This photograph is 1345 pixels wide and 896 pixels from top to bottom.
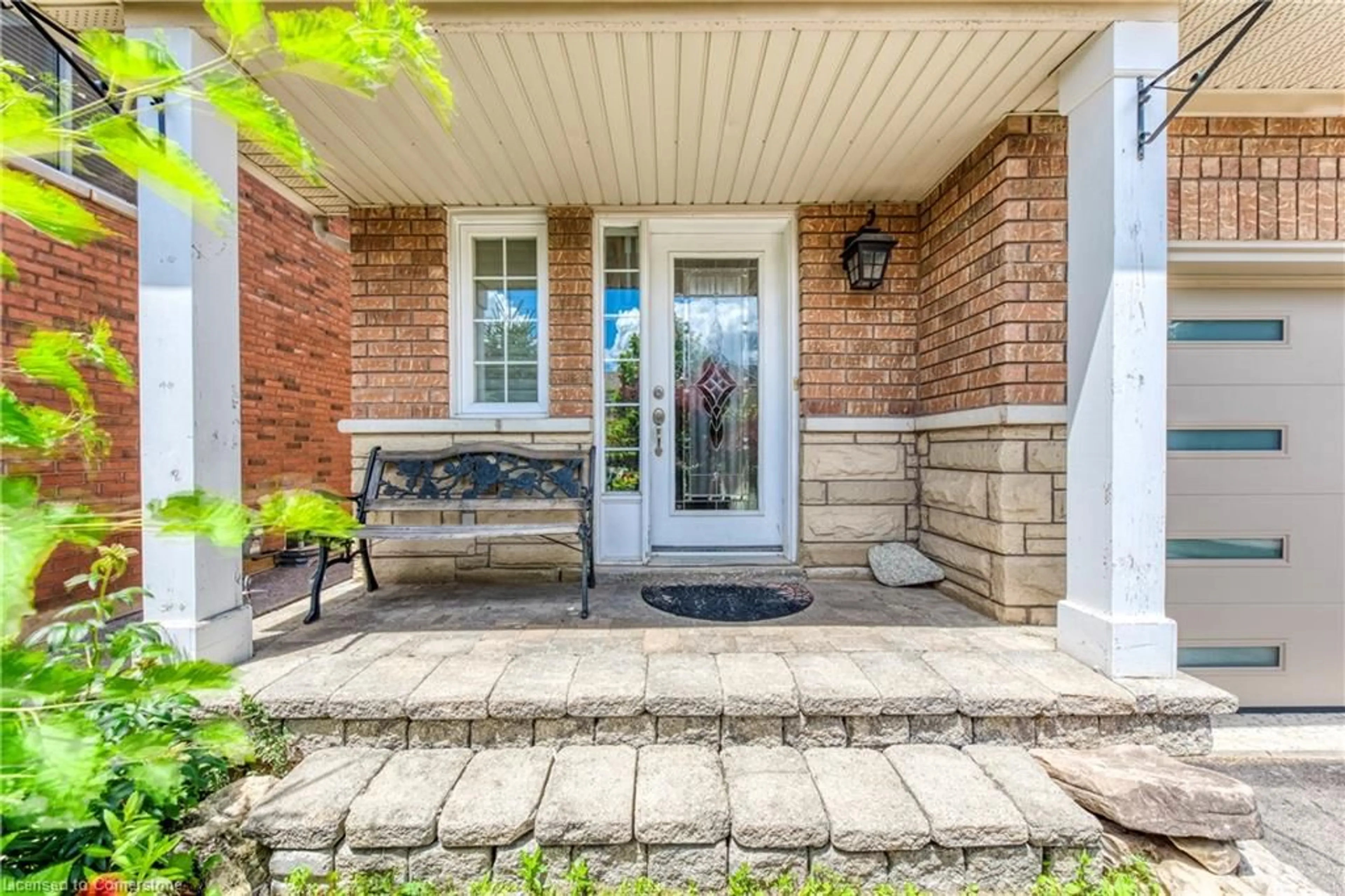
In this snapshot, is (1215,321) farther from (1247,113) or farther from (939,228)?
(939,228)

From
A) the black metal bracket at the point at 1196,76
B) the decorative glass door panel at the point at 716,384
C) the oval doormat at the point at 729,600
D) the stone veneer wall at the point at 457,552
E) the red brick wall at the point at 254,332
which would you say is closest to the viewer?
the black metal bracket at the point at 1196,76

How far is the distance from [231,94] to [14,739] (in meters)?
0.92

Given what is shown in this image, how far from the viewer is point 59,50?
188 centimetres

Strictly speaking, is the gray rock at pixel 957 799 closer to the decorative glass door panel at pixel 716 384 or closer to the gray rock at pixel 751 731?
the gray rock at pixel 751 731

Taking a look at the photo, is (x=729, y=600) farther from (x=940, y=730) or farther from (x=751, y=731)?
(x=940, y=730)

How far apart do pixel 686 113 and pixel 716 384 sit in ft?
4.82

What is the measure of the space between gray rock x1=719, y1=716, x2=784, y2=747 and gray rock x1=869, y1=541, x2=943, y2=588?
1.56 metres

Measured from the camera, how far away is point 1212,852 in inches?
59.2

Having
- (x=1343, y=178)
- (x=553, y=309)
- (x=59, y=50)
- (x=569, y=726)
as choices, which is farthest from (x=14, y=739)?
(x=1343, y=178)

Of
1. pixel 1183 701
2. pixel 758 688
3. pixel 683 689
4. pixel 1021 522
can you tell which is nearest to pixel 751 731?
pixel 758 688

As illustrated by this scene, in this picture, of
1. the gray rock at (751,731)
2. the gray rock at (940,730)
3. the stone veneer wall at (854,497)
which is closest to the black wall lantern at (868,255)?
the stone veneer wall at (854,497)

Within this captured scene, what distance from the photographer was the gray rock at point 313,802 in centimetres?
145

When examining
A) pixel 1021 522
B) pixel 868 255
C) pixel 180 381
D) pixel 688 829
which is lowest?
pixel 688 829

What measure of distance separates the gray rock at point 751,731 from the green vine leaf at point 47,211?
5.74 ft
